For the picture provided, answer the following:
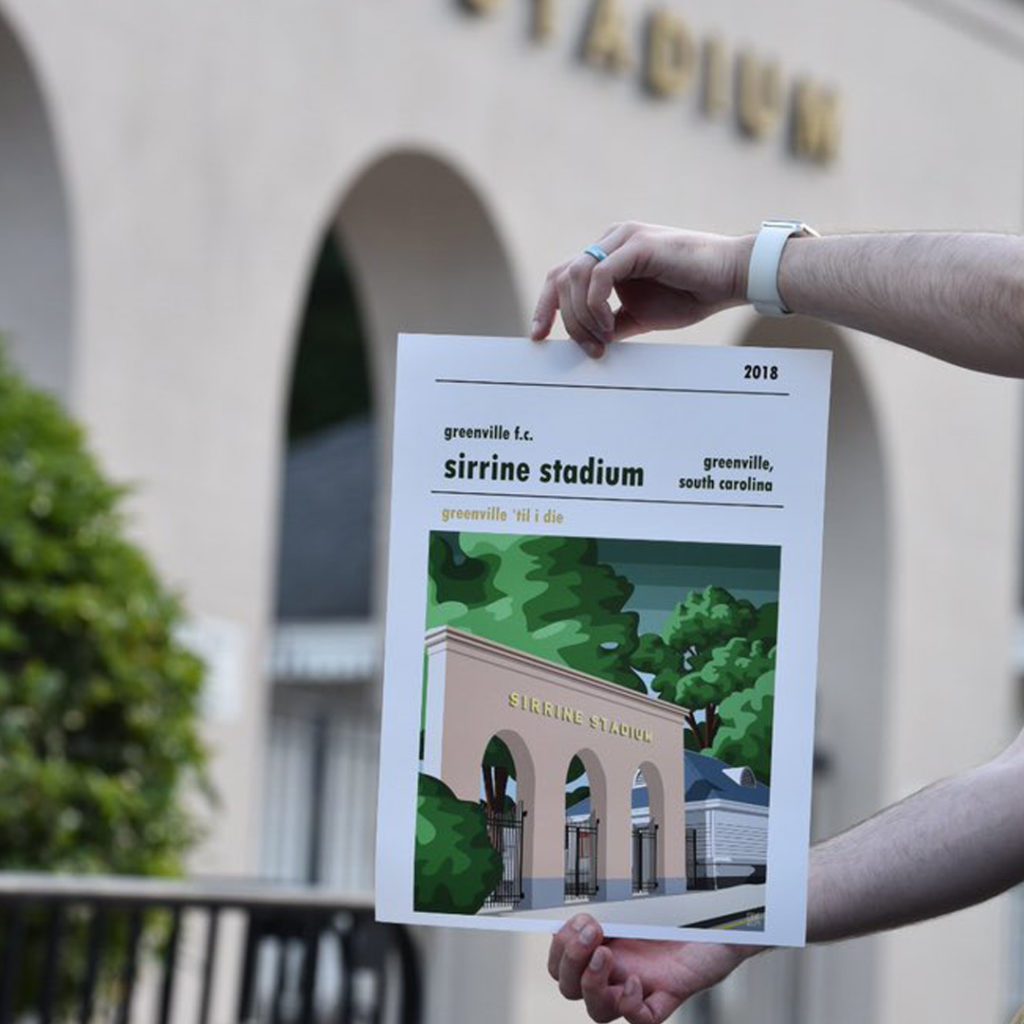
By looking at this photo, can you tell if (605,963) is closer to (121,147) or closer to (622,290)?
(622,290)

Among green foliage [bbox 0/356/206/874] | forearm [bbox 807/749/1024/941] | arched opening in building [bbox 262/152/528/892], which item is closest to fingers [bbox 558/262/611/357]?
forearm [bbox 807/749/1024/941]

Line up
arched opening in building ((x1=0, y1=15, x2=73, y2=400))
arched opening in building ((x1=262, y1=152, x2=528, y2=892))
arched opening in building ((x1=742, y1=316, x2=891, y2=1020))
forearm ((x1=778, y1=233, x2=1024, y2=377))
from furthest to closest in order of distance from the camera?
arched opening in building ((x1=742, y1=316, x2=891, y2=1020)) < arched opening in building ((x1=262, y1=152, x2=528, y2=892)) < arched opening in building ((x1=0, y1=15, x2=73, y2=400)) < forearm ((x1=778, y1=233, x2=1024, y2=377))

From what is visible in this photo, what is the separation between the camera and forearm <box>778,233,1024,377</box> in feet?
6.33

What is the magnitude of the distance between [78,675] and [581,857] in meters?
4.13

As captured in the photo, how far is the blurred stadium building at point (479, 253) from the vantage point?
7.53 meters

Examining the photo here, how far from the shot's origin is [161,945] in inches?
232

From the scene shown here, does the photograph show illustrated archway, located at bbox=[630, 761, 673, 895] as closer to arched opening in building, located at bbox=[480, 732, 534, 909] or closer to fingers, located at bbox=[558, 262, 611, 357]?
arched opening in building, located at bbox=[480, 732, 534, 909]

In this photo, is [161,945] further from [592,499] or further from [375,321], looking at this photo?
[375,321]

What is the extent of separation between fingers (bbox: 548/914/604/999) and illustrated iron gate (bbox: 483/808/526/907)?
0.18 ft

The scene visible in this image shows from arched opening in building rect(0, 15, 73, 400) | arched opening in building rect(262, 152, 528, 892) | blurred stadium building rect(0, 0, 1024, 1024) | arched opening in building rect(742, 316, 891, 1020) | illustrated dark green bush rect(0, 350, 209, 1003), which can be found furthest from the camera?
arched opening in building rect(742, 316, 891, 1020)

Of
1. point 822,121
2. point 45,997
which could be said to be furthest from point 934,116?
point 45,997

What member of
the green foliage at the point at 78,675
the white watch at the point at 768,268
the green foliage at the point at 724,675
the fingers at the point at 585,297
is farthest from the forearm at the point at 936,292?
the green foliage at the point at 78,675

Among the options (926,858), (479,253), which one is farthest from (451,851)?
(479,253)

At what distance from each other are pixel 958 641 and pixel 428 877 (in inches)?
388
